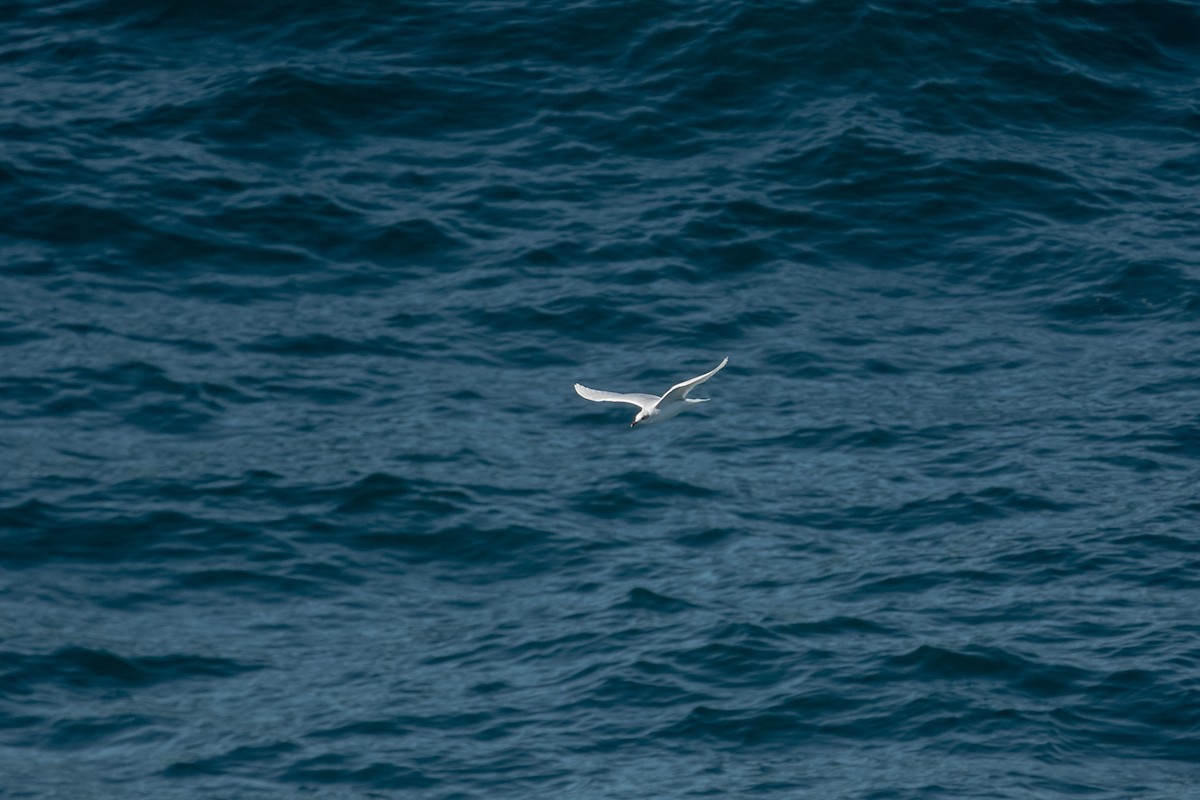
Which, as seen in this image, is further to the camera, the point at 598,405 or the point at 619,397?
the point at 598,405

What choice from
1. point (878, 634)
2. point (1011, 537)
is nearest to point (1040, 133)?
point (1011, 537)

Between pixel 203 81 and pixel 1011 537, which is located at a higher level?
pixel 203 81

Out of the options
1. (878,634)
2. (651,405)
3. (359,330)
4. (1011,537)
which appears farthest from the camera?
(359,330)

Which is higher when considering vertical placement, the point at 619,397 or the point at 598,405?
the point at 619,397

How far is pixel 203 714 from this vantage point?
19234 millimetres

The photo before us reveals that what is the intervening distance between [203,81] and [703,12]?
24.2 feet

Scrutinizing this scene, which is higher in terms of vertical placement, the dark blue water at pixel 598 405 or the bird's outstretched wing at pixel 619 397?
the bird's outstretched wing at pixel 619 397

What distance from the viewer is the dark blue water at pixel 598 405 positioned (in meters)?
18.8

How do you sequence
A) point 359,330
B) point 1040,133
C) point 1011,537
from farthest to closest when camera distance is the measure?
point 1040,133 < point 359,330 < point 1011,537

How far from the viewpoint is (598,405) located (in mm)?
23828

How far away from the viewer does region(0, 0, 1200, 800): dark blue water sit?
741 inches

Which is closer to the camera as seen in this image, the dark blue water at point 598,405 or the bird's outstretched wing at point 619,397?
the bird's outstretched wing at point 619,397

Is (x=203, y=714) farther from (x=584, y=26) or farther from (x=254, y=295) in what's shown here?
(x=584, y=26)

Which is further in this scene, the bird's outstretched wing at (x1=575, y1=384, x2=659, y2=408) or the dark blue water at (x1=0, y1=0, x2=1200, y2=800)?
the dark blue water at (x1=0, y1=0, x2=1200, y2=800)
